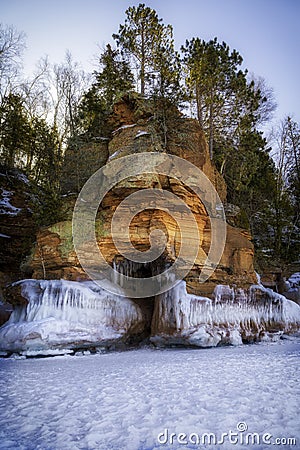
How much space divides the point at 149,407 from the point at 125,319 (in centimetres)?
614

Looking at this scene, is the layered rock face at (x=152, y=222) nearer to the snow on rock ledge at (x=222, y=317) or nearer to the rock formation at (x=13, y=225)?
the snow on rock ledge at (x=222, y=317)

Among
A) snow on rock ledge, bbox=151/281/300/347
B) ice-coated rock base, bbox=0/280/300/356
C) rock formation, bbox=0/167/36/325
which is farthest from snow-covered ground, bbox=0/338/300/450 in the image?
rock formation, bbox=0/167/36/325

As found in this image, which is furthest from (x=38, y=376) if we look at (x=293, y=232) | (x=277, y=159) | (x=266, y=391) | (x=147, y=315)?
(x=277, y=159)

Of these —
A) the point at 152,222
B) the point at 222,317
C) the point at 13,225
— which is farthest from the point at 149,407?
the point at 13,225

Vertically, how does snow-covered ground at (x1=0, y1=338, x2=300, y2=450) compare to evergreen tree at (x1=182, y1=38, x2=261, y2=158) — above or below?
below

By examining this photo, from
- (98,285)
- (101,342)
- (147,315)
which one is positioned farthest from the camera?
(147,315)

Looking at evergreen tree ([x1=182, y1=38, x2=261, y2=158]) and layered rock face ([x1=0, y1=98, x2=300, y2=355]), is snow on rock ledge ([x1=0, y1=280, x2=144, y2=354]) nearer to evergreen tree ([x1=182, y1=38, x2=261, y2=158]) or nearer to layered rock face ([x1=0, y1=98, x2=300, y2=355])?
layered rock face ([x1=0, y1=98, x2=300, y2=355])

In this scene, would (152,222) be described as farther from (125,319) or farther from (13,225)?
(13,225)

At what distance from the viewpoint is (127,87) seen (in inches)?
508

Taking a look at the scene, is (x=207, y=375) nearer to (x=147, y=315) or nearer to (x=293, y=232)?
(x=147, y=315)

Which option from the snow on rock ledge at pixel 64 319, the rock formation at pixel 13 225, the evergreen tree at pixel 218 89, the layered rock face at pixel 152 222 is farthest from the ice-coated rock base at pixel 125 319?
the evergreen tree at pixel 218 89

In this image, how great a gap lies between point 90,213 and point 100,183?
4.90 feet

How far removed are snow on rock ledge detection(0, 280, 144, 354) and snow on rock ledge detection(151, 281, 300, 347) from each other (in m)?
1.19

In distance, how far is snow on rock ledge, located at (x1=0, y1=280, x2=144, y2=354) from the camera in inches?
305
